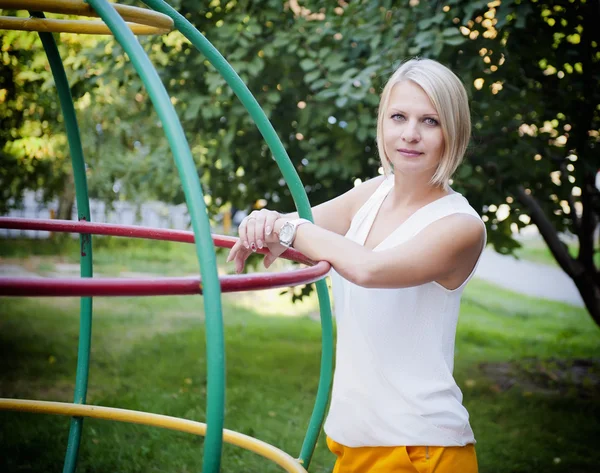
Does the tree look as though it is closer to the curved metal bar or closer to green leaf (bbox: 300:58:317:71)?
green leaf (bbox: 300:58:317:71)

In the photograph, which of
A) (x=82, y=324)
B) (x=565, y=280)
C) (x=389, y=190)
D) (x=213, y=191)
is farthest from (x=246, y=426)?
(x=565, y=280)

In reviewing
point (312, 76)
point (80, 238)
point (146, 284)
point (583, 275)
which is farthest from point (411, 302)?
point (583, 275)

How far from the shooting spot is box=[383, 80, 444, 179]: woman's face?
1.76m

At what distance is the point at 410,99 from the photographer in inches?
70.4

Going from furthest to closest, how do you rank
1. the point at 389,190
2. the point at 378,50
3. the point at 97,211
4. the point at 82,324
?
1. the point at 97,211
2. the point at 378,50
3. the point at 82,324
4. the point at 389,190

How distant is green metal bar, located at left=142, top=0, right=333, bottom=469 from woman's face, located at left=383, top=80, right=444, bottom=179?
295 millimetres

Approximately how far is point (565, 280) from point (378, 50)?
29.2 ft

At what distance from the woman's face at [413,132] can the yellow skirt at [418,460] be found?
65 centimetres

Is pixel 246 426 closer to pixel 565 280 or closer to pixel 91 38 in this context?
pixel 91 38

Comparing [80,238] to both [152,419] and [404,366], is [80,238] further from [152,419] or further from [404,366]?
[404,366]

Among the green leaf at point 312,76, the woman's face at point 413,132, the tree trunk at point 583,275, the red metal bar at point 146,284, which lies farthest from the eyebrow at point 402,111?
the tree trunk at point 583,275

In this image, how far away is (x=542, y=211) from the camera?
452 centimetres

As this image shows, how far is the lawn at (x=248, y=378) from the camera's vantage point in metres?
3.77

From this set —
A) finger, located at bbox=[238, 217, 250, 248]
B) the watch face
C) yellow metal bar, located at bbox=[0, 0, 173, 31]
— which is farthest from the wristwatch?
yellow metal bar, located at bbox=[0, 0, 173, 31]
